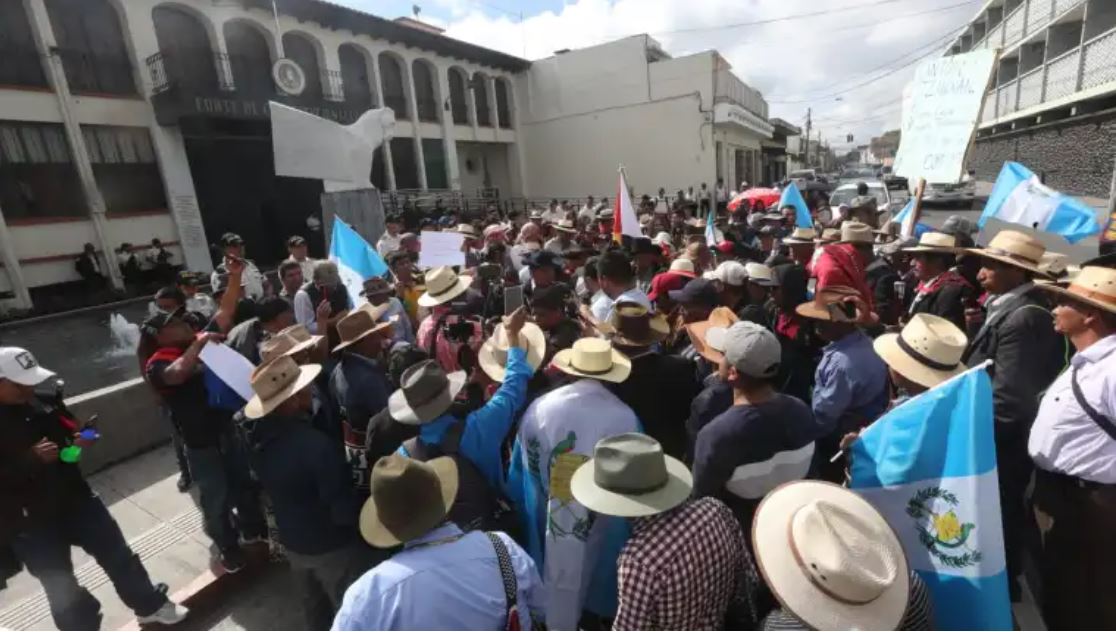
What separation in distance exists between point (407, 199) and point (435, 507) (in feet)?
69.5

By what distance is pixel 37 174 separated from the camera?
13766mm

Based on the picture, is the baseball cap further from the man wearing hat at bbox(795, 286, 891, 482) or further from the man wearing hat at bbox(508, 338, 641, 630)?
the man wearing hat at bbox(795, 286, 891, 482)

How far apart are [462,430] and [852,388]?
1.98m

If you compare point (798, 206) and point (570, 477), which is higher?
point (798, 206)

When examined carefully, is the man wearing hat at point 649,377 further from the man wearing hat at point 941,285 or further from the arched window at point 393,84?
the arched window at point 393,84

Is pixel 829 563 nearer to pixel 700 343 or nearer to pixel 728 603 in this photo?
pixel 728 603

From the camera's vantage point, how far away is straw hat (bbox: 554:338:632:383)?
2.49 m

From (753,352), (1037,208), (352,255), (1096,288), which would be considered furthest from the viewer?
(352,255)

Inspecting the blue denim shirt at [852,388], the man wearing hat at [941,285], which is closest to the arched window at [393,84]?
the man wearing hat at [941,285]

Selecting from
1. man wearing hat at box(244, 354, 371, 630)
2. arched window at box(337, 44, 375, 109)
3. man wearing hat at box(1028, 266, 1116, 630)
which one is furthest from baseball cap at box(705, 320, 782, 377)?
arched window at box(337, 44, 375, 109)

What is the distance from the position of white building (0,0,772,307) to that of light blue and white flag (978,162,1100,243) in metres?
17.8

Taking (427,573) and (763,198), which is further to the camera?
(763,198)

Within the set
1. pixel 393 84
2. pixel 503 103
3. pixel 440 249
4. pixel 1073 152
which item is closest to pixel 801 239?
pixel 440 249

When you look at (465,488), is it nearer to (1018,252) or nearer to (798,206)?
(1018,252)
